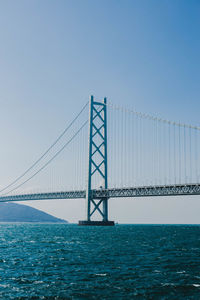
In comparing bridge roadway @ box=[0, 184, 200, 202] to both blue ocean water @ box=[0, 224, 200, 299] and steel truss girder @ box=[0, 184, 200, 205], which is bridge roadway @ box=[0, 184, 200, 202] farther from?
blue ocean water @ box=[0, 224, 200, 299]

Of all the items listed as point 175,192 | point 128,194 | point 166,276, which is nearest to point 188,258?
point 166,276

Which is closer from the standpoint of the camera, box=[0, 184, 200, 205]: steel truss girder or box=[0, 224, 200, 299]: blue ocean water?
box=[0, 224, 200, 299]: blue ocean water

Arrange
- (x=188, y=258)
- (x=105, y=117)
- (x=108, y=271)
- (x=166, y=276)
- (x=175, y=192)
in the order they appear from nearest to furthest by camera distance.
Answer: (x=166, y=276) → (x=108, y=271) → (x=188, y=258) → (x=175, y=192) → (x=105, y=117)

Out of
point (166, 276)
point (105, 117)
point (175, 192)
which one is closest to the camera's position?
point (166, 276)

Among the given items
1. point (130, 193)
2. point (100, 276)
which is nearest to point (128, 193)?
point (130, 193)

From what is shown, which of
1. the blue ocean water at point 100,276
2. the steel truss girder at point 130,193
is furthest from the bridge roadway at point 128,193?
the blue ocean water at point 100,276

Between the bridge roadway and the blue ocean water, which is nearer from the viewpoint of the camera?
the blue ocean water

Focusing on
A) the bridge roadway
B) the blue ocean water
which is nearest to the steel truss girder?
the bridge roadway

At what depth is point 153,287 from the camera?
1426 cm

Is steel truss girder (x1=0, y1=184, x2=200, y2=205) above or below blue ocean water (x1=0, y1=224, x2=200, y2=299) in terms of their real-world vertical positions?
→ above

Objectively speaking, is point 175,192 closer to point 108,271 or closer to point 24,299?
point 108,271

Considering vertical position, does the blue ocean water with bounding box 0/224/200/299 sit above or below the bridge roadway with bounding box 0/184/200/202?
below

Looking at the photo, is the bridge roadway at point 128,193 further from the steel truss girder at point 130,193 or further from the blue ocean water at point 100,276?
the blue ocean water at point 100,276

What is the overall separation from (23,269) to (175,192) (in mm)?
54167
